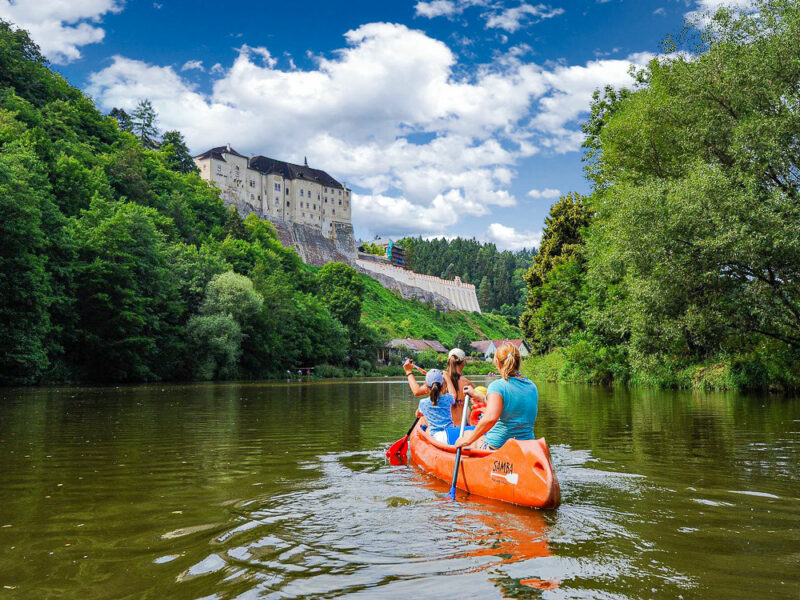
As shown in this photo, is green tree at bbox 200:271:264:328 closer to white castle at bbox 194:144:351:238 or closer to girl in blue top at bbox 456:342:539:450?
girl in blue top at bbox 456:342:539:450

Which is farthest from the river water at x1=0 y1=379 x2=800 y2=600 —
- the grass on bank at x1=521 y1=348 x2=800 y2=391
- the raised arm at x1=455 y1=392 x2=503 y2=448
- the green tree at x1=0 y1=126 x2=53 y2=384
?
the green tree at x1=0 y1=126 x2=53 y2=384

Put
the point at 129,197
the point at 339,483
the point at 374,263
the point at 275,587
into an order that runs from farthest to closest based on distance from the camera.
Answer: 1. the point at 374,263
2. the point at 129,197
3. the point at 339,483
4. the point at 275,587

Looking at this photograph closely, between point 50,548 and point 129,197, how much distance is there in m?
65.7

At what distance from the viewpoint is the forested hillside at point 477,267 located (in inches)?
6206

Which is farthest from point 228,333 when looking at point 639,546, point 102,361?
point 639,546

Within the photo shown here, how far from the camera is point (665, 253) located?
728 inches

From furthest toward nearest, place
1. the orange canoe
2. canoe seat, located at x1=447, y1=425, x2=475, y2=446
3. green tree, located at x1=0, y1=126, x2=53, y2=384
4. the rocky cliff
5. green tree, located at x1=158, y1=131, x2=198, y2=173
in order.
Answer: the rocky cliff, green tree, located at x1=158, y1=131, x2=198, y2=173, green tree, located at x1=0, y1=126, x2=53, y2=384, canoe seat, located at x1=447, y1=425, x2=475, y2=446, the orange canoe

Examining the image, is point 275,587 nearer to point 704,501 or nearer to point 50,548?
point 50,548

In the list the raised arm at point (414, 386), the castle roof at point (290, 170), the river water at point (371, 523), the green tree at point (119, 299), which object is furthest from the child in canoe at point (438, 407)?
the castle roof at point (290, 170)

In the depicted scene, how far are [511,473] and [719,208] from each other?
1411 centimetres

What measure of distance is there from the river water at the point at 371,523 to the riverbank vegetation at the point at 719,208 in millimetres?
7744

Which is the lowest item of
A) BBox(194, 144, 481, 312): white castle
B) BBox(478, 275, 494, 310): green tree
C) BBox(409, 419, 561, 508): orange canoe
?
BBox(409, 419, 561, 508): orange canoe

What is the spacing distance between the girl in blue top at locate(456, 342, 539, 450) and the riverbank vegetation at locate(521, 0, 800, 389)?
12.8 meters

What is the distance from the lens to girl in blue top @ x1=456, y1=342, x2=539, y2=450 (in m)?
6.48
